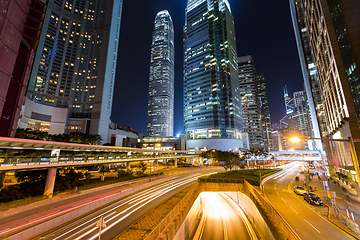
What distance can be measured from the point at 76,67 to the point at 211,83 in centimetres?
10410

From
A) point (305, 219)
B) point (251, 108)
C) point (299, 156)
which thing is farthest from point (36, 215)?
point (251, 108)

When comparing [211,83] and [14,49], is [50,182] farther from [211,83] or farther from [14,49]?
[211,83]

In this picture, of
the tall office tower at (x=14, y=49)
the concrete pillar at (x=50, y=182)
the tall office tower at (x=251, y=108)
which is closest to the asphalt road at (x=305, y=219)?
the concrete pillar at (x=50, y=182)

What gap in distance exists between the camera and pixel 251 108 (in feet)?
595

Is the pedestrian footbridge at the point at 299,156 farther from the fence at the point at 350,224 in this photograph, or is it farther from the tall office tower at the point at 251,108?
the fence at the point at 350,224

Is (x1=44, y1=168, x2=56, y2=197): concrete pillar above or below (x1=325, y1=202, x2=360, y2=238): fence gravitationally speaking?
above

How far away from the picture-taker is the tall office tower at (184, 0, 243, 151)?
4707 inches

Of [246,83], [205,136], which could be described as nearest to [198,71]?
[205,136]

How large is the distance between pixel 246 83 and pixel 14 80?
200 metres

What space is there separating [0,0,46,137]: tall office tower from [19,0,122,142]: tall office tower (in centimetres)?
6134

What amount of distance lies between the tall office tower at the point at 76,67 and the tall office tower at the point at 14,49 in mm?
61337

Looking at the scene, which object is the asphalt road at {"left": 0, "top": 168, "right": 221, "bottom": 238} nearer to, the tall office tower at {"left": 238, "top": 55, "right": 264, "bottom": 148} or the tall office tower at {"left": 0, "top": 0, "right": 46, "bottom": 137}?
the tall office tower at {"left": 0, "top": 0, "right": 46, "bottom": 137}

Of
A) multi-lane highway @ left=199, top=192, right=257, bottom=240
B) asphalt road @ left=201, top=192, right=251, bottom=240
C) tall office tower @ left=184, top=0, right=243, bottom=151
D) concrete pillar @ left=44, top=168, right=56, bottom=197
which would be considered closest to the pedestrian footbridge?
tall office tower @ left=184, top=0, right=243, bottom=151

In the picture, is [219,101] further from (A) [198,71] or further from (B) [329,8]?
(B) [329,8]
